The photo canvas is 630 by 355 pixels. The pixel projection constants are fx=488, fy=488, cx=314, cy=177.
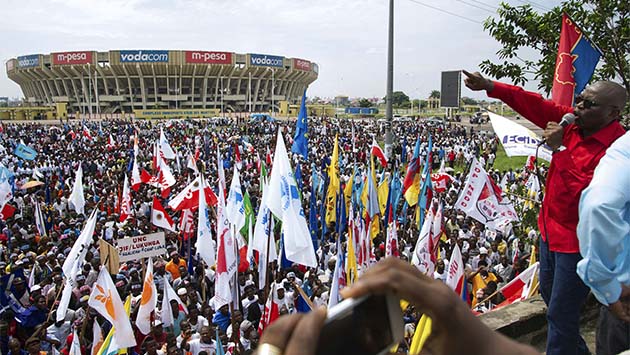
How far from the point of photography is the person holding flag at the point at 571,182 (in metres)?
2.30

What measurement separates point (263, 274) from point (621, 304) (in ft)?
17.4

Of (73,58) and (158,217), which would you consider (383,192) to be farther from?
(73,58)

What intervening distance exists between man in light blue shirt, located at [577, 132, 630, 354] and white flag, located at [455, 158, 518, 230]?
6.52 meters

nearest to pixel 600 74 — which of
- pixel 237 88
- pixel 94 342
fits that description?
pixel 94 342

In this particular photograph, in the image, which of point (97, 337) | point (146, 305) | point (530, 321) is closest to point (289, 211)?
point (146, 305)

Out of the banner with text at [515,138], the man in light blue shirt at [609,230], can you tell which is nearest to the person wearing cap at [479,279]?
the banner with text at [515,138]

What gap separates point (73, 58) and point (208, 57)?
56.8ft

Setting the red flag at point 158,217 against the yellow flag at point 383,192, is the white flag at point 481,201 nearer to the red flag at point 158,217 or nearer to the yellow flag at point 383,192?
the yellow flag at point 383,192

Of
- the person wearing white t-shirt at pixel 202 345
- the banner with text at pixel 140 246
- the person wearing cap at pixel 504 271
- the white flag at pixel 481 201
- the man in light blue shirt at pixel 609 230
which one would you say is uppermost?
the man in light blue shirt at pixel 609 230

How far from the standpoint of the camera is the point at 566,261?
239 cm

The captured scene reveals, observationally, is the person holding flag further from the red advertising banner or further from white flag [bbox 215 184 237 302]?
the red advertising banner

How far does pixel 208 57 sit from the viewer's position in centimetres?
6431

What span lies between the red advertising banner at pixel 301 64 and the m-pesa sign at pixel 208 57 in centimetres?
1218

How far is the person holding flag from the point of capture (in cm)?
230
